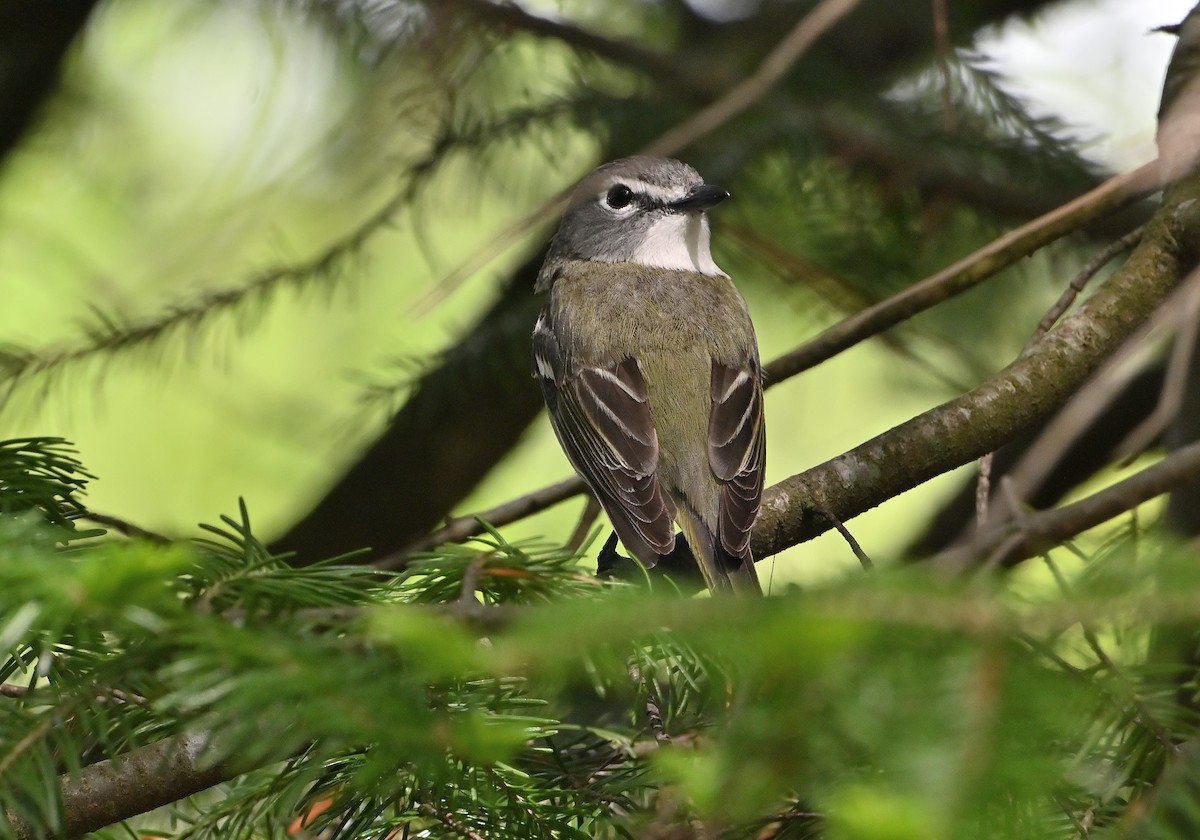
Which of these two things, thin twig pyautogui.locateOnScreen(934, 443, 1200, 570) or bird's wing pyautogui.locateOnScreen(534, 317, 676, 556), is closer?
thin twig pyautogui.locateOnScreen(934, 443, 1200, 570)

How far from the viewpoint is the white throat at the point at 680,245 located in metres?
4.40

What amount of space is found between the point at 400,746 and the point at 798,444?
18.6 feet

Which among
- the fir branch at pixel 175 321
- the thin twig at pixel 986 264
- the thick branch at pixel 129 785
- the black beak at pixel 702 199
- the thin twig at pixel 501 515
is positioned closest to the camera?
the thick branch at pixel 129 785

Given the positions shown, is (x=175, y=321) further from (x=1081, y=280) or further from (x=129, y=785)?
(x=1081, y=280)

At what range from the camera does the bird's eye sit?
4.47 metres

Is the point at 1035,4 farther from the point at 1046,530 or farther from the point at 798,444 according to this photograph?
the point at 1046,530

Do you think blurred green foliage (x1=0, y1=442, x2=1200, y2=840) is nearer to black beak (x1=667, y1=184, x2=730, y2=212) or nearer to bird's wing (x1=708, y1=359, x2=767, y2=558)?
bird's wing (x1=708, y1=359, x2=767, y2=558)

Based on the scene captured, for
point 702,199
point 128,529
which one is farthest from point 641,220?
point 128,529

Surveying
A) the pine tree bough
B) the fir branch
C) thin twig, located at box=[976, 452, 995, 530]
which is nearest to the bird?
the pine tree bough

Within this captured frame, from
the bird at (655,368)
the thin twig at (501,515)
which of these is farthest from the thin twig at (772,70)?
the thin twig at (501,515)

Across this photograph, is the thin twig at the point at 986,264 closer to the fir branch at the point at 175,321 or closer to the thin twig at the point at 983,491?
the thin twig at the point at 983,491

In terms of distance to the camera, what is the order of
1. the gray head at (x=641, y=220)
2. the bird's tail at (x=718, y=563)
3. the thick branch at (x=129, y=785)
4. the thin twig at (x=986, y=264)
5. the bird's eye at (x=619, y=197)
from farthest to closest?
1. the bird's eye at (x=619, y=197)
2. the gray head at (x=641, y=220)
3. the thin twig at (x=986, y=264)
4. the bird's tail at (x=718, y=563)
5. the thick branch at (x=129, y=785)

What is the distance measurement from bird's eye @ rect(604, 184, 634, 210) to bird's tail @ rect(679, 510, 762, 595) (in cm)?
170

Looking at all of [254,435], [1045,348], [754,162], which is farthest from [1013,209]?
[254,435]
